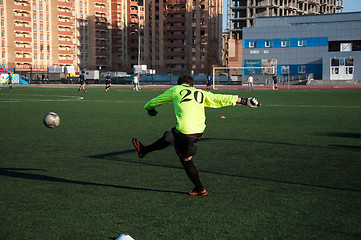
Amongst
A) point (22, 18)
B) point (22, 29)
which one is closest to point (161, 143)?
point (22, 29)

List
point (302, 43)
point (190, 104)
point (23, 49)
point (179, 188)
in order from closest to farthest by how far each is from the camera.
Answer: point (190, 104) → point (179, 188) → point (302, 43) → point (23, 49)

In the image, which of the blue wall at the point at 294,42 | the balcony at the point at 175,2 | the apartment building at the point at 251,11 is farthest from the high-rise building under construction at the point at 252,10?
the blue wall at the point at 294,42

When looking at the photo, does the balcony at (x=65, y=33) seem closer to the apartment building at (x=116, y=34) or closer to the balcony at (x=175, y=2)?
the apartment building at (x=116, y=34)

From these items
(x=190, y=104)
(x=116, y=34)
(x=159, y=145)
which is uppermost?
(x=116, y=34)

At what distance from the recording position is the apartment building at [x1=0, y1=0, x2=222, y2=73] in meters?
120

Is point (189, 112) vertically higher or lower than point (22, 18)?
lower

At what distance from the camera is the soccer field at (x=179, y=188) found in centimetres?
523

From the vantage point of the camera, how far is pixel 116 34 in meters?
143

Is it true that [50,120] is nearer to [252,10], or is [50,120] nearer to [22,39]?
[22,39]

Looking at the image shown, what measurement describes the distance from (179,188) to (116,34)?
140 metres

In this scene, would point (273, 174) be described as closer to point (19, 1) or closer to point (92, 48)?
point (19, 1)

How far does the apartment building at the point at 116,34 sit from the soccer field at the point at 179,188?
11225 centimetres

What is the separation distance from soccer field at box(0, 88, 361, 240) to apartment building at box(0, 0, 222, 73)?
11225 cm

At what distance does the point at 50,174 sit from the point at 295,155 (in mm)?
5031
